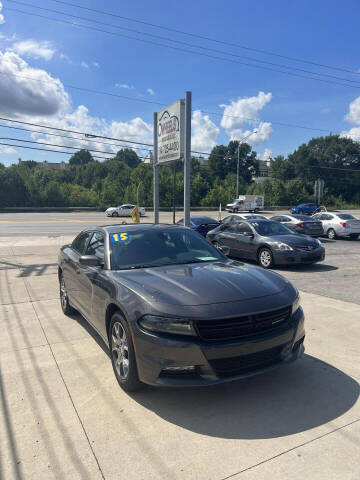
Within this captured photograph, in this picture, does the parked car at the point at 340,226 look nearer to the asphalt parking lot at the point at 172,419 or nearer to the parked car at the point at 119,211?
the asphalt parking lot at the point at 172,419

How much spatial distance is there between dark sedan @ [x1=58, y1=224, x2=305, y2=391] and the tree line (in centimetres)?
4459

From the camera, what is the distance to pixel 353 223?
17.7 meters

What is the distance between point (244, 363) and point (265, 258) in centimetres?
738

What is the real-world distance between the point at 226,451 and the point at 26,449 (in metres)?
1.43

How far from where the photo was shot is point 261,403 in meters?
3.05

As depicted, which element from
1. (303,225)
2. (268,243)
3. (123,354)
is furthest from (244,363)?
(303,225)

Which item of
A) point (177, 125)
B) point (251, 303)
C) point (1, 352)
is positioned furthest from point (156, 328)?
point (177, 125)

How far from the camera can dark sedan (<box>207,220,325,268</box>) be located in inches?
373

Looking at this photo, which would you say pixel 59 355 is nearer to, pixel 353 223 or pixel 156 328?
pixel 156 328

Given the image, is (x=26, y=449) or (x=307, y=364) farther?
(x=307, y=364)

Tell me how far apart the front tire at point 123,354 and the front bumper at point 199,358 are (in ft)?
0.39

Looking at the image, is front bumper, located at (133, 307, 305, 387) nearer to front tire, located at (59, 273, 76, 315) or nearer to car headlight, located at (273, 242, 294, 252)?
front tire, located at (59, 273, 76, 315)

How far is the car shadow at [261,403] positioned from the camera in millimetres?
2730

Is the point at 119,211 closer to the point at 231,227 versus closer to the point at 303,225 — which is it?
the point at 303,225
